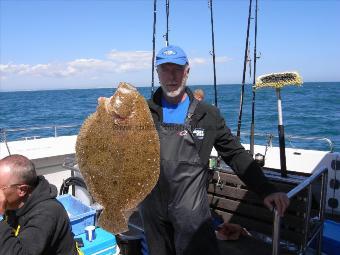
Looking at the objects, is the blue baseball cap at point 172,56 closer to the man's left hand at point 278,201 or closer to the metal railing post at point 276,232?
the man's left hand at point 278,201

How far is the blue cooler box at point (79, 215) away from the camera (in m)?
4.27

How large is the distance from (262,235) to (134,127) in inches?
107

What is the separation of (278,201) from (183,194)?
0.69 metres

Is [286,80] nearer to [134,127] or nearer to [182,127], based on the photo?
[182,127]

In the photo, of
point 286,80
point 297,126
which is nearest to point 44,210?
point 286,80

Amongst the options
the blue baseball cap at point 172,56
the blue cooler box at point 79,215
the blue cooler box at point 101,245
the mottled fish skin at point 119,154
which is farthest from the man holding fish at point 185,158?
the blue cooler box at point 79,215

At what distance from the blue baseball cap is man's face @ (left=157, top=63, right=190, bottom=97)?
0.05m

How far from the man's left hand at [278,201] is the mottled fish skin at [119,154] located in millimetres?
837

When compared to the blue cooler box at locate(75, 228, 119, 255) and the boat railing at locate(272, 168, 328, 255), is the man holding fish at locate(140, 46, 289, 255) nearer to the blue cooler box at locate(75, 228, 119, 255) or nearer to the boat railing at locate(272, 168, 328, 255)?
the boat railing at locate(272, 168, 328, 255)

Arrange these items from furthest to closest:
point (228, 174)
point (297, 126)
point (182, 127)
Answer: point (297, 126) < point (228, 174) < point (182, 127)

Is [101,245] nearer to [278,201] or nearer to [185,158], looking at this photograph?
[185,158]

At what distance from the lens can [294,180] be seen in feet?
12.9

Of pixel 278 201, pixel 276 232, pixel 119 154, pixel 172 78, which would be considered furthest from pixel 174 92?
pixel 276 232

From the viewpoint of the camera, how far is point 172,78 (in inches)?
104
